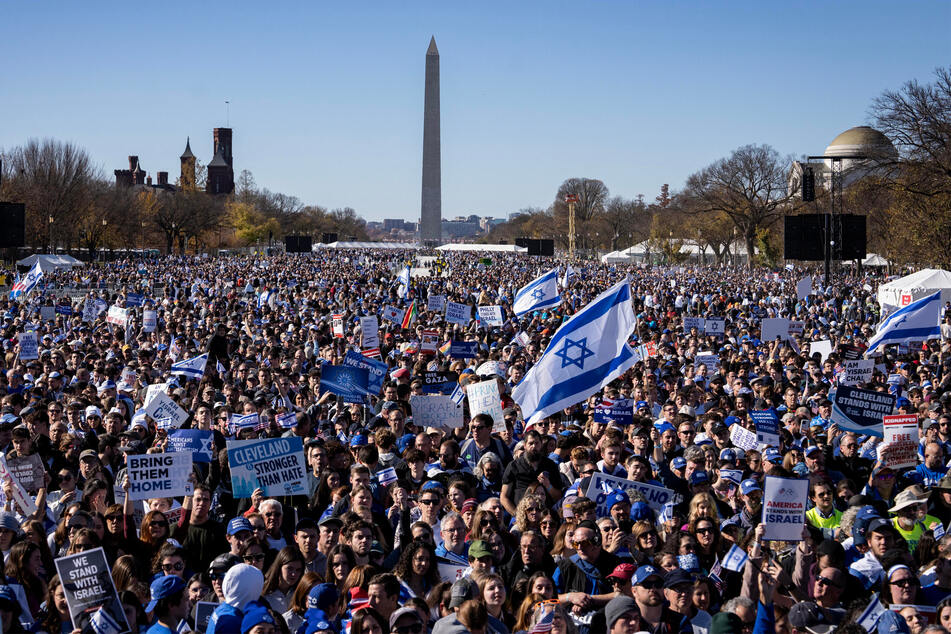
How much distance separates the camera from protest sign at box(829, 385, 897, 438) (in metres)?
11.1

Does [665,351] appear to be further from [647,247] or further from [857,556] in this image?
[647,247]

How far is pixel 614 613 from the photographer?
5199 mm

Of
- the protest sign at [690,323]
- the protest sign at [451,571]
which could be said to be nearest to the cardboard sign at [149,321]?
the protest sign at [690,323]

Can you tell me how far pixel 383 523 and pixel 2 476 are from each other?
2.86 m

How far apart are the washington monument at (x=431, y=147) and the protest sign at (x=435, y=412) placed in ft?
219

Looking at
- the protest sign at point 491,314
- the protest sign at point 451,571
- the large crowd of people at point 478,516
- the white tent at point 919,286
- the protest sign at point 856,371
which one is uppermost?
the white tent at point 919,286

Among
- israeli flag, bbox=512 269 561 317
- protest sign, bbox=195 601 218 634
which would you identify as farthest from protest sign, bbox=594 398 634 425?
israeli flag, bbox=512 269 561 317

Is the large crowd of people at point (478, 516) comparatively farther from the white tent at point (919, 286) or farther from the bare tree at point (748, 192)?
the bare tree at point (748, 192)

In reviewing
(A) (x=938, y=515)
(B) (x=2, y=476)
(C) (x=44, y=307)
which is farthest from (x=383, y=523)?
(C) (x=44, y=307)

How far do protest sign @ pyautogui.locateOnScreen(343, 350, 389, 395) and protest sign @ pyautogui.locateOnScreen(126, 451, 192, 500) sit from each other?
186 inches

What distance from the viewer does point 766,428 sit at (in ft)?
33.9

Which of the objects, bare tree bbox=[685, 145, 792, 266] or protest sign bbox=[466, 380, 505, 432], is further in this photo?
bare tree bbox=[685, 145, 792, 266]

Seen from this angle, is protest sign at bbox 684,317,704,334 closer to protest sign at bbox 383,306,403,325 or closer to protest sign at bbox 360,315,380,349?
protest sign at bbox 383,306,403,325

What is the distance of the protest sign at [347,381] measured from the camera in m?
12.4
